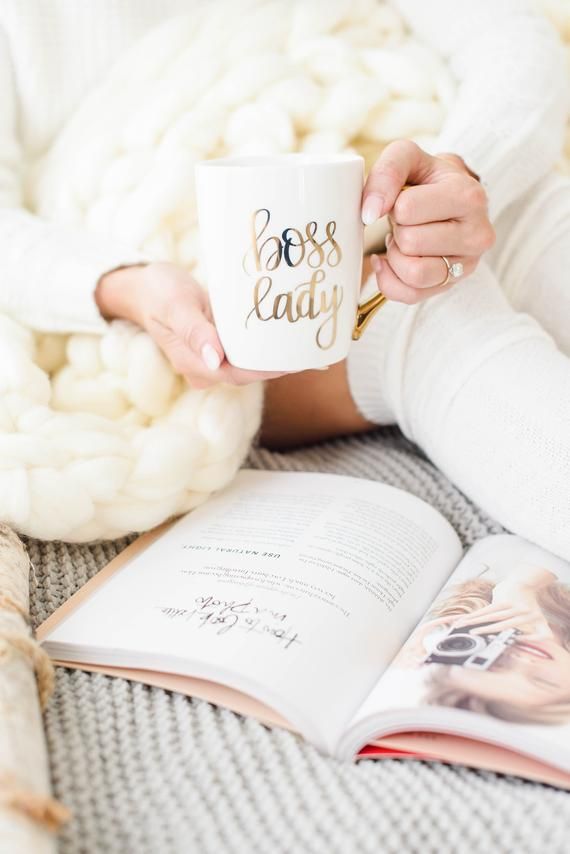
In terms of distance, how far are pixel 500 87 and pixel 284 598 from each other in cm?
56

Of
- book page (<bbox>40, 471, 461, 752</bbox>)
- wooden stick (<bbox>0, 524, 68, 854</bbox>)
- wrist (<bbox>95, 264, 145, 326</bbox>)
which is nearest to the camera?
wooden stick (<bbox>0, 524, 68, 854</bbox>)

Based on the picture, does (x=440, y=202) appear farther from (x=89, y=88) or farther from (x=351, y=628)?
(x=89, y=88)

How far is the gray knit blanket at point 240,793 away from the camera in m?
0.48

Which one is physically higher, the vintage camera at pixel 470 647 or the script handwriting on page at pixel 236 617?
the vintage camera at pixel 470 647

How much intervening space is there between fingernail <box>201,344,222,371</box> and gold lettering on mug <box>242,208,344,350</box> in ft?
0.19

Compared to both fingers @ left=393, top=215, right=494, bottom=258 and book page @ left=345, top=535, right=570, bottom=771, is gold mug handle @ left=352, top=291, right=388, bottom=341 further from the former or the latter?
book page @ left=345, top=535, right=570, bottom=771

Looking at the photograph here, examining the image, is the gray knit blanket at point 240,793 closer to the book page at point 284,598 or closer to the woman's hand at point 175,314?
the book page at point 284,598

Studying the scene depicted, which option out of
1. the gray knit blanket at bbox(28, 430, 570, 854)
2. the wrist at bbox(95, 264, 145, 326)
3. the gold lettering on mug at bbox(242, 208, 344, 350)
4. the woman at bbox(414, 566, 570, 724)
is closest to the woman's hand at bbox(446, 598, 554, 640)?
the woman at bbox(414, 566, 570, 724)

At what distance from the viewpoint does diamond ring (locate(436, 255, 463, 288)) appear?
70 centimetres

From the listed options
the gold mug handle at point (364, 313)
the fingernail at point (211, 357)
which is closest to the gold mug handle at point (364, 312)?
the gold mug handle at point (364, 313)

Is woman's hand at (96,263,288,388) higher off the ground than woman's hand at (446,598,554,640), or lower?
higher

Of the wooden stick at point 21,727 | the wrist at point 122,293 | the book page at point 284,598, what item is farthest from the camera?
the wrist at point 122,293

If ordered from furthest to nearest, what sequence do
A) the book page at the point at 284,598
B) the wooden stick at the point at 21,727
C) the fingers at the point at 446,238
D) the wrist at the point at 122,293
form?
1. the wrist at the point at 122,293
2. the fingers at the point at 446,238
3. the book page at the point at 284,598
4. the wooden stick at the point at 21,727

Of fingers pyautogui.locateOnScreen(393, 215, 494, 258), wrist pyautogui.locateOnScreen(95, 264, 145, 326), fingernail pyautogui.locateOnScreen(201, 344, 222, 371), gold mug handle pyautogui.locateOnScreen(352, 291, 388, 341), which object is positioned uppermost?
fingers pyautogui.locateOnScreen(393, 215, 494, 258)
